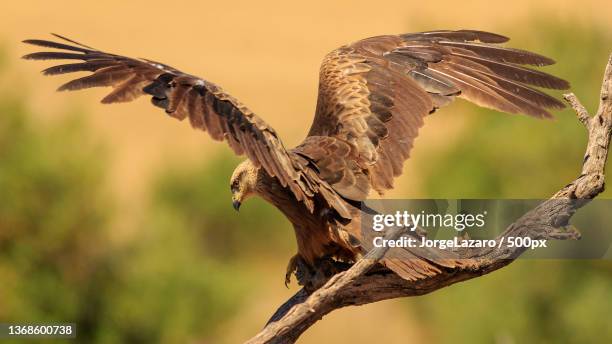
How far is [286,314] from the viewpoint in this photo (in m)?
6.74

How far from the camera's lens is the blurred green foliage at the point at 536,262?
17312 mm

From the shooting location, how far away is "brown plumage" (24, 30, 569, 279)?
6852 mm

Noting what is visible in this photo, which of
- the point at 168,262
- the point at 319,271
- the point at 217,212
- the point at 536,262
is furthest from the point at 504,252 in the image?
the point at 217,212

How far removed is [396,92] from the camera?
827cm

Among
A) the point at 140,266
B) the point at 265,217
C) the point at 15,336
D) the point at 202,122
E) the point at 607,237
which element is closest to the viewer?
the point at 202,122

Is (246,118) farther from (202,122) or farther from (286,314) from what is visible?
(286,314)

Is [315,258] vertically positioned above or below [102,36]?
below

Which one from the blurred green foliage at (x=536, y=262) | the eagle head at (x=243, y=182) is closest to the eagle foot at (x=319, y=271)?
the eagle head at (x=243, y=182)

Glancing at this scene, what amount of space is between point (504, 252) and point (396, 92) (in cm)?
179

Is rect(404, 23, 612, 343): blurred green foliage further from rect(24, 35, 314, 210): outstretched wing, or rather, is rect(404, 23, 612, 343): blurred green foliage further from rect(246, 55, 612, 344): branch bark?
rect(24, 35, 314, 210): outstretched wing

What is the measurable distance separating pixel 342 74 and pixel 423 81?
537mm

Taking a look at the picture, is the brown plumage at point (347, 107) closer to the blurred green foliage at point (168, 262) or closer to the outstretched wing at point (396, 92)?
the outstretched wing at point (396, 92)

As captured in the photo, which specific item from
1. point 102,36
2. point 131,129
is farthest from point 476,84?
point 102,36

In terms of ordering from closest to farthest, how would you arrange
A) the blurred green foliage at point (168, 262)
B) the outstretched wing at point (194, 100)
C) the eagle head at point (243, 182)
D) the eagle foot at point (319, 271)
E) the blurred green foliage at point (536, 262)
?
the outstretched wing at point (194, 100) < the eagle foot at point (319, 271) < the eagle head at point (243, 182) < the blurred green foliage at point (536, 262) < the blurred green foliage at point (168, 262)
